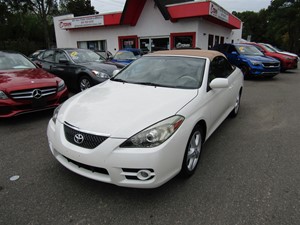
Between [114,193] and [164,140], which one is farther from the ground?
[164,140]

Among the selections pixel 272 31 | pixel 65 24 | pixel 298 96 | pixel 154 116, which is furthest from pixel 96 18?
pixel 272 31

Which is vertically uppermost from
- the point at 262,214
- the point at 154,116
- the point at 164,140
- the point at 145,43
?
the point at 145,43

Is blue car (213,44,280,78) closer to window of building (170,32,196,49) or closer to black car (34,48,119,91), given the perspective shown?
window of building (170,32,196,49)

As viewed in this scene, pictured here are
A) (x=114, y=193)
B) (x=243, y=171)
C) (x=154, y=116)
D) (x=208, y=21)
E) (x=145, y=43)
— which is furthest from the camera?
(x=145, y=43)

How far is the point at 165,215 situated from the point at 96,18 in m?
18.7

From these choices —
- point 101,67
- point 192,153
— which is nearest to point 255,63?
point 101,67

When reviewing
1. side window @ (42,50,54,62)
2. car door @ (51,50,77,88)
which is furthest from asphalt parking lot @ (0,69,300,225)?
side window @ (42,50,54,62)

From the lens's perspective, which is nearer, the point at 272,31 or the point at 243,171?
the point at 243,171

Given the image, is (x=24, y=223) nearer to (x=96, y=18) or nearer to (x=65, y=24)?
(x=96, y=18)

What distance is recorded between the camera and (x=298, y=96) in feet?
24.3

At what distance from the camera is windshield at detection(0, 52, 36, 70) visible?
565cm

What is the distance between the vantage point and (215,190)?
260 cm

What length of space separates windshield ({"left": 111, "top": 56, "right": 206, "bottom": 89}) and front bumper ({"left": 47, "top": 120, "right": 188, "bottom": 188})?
1.10m

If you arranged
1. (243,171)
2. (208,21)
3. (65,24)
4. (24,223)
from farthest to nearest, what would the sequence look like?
(65,24) < (208,21) < (243,171) < (24,223)
